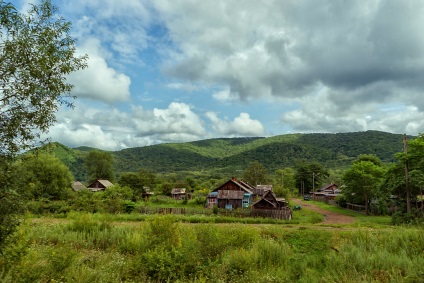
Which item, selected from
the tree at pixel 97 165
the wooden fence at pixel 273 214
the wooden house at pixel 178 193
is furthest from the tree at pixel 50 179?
the tree at pixel 97 165

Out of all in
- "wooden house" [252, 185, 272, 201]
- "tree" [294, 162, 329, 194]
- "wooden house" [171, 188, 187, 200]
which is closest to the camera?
"wooden house" [252, 185, 272, 201]

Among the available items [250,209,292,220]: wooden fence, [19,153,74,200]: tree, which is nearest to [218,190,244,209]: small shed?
[250,209,292,220]: wooden fence

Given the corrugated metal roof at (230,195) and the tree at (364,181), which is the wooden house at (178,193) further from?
the tree at (364,181)

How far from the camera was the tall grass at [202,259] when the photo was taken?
7625 millimetres

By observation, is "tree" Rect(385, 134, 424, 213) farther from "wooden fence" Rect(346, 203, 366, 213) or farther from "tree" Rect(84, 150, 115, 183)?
"tree" Rect(84, 150, 115, 183)

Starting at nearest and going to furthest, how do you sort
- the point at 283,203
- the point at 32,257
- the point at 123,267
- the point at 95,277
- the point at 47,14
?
the point at 47,14 → the point at 95,277 → the point at 32,257 → the point at 123,267 → the point at 283,203

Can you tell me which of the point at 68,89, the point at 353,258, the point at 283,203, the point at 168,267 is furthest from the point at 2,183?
the point at 283,203

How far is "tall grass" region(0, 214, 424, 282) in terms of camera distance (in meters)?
7.62

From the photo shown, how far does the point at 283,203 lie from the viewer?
43.5 meters

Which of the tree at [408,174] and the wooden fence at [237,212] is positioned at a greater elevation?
the tree at [408,174]

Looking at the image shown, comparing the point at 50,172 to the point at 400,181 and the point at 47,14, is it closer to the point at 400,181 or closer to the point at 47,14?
the point at 47,14

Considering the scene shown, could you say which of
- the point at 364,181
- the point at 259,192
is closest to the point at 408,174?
the point at 364,181

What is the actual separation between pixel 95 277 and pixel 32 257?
96.3 inches

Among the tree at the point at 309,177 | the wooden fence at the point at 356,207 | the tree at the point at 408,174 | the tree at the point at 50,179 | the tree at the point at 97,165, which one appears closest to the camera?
the tree at the point at 408,174
